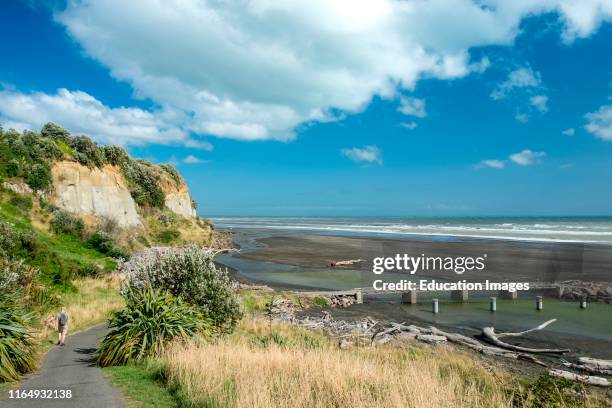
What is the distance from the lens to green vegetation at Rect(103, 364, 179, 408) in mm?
8789

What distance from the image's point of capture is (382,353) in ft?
52.9

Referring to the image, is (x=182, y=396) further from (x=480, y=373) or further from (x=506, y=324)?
(x=506, y=324)

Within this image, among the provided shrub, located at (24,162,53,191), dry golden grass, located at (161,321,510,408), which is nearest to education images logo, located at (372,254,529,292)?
dry golden grass, located at (161,321,510,408)

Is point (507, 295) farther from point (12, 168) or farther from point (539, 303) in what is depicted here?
point (12, 168)

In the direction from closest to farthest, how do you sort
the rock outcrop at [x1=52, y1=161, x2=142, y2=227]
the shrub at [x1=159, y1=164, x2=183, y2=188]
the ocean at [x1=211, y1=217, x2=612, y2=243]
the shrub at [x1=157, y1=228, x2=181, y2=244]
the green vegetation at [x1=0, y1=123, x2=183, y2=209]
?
the green vegetation at [x1=0, y1=123, x2=183, y2=209]
the rock outcrop at [x1=52, y1=161, x2=142, y2=227]
the shrub at [x1=157, y1=228, x2=181, y2=244]
the shrub at [x1=159, y1=164, x2=183, y2=188]
the ocean at [x1=211, y1=217, x2=612, y2=243]

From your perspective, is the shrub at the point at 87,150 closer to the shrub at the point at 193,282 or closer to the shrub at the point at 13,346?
the shrub at the point at 193,282

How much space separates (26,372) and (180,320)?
417 centimetres

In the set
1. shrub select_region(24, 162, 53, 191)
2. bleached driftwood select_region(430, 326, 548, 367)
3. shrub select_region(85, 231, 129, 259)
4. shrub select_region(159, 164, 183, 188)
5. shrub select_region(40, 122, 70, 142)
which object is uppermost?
shrub select_region(40, 122, 70, 142)

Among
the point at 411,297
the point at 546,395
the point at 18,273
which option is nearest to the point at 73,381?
the point at 18,273

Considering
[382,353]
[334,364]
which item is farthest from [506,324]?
[334,364]

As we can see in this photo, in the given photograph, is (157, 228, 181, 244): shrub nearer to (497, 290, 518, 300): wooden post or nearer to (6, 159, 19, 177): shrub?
(6, 159, 19, 177): shrub

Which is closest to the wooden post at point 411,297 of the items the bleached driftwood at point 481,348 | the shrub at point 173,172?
the bleached driftwood at point 481,348

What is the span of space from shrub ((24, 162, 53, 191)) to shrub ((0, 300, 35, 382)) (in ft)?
85.9

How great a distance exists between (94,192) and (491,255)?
4499 centimetres
